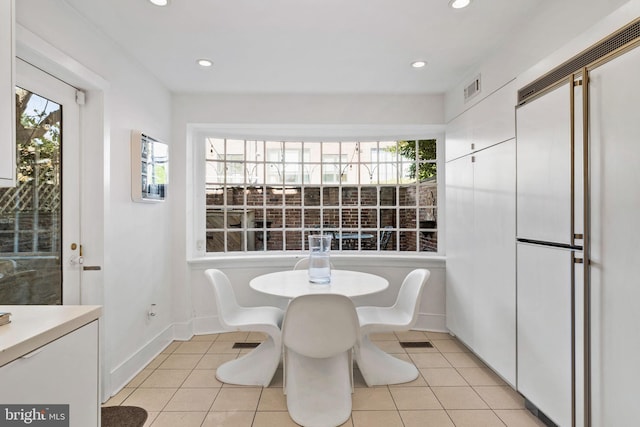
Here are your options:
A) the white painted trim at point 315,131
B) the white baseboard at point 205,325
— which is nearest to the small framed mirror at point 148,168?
the white painted trim at point 315,131

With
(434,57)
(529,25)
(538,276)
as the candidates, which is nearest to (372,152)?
(434,57)

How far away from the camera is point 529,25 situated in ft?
7.23

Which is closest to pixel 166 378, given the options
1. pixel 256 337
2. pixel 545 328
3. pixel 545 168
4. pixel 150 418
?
pixel 150 418

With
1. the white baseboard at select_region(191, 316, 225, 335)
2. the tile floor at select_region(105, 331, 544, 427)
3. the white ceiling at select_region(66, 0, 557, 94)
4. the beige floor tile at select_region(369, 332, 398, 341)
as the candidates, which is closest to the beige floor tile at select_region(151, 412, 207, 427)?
the tile floor at select_region(105, 331, 544, 427)

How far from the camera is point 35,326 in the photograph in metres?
1.19

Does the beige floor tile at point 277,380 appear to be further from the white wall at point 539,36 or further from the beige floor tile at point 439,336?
the white wall at point 539,36

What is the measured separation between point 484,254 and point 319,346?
1.59m

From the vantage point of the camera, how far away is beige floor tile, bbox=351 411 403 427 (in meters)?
2.07

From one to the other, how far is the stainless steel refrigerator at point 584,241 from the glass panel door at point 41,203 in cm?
293

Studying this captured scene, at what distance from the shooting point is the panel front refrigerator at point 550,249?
1745 mm

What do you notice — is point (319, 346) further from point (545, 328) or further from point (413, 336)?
point (413, 336)

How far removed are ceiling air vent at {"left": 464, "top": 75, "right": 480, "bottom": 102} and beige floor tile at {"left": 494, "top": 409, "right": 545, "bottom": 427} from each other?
7.92ft

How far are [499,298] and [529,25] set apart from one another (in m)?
1.90

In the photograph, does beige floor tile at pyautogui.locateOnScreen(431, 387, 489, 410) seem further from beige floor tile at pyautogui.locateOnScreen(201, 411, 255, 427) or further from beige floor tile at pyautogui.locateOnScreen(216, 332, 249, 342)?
beige floor tile at pyautogui.locateOnScreen(216, 332, 249, 342)
